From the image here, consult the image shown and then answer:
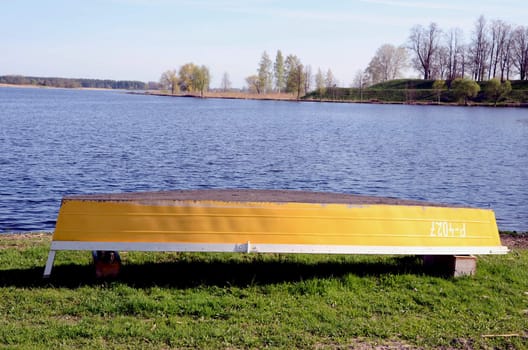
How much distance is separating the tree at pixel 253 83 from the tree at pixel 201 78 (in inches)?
496

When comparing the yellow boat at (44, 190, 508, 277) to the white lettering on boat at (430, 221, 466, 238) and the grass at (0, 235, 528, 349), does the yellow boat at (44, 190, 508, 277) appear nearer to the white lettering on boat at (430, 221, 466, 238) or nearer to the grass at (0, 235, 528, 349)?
the white lettering on boat at (430, 221, 466, 238)

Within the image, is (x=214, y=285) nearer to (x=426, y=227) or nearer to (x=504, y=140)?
(x=426, y=227)

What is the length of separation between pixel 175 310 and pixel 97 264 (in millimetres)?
1563

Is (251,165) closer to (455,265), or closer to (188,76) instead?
(455,265)

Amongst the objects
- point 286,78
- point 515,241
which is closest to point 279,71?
point 286,78

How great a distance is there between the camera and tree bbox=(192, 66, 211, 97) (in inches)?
6585

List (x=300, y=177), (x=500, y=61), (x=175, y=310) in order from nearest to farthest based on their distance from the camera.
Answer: (x=175, y=310) < (x=300, y=177) < (x=500, y=61)

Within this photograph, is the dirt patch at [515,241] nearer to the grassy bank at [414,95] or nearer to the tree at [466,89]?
the grassy bank at [414,95]

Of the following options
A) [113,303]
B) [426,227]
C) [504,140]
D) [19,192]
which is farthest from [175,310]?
[504,140]

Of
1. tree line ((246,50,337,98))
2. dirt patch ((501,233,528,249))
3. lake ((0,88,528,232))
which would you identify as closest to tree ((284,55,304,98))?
tree line ((246,50,337,98))

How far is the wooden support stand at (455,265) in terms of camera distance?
7.59m

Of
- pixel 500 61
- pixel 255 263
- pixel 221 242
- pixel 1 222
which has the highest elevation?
pixel 500 61

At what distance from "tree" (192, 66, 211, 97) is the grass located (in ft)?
533

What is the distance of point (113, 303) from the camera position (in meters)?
6.21
